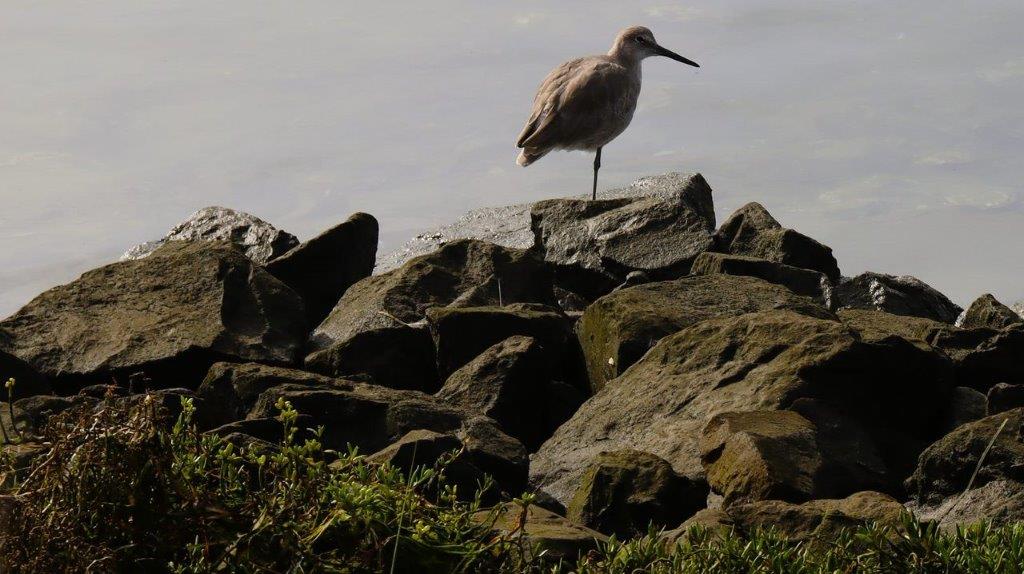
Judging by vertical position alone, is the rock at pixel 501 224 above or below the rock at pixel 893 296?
above

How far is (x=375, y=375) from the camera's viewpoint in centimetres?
691

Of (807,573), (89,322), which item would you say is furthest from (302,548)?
(89,322)

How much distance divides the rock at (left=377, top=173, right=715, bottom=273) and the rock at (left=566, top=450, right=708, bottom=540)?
4.31 metres

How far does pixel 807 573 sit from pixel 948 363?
2.71 metres

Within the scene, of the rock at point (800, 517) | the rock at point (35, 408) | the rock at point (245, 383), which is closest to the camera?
the rock at point (800, 517)

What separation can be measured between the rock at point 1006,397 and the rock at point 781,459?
78cm

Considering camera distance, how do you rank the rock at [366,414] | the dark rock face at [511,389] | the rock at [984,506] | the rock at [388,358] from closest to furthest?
the rock at [984,506] < the rock at [366,414] < the dark rock face at [511,389] < the rock at [388,358]

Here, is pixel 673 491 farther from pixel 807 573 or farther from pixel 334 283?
pixel 334 283

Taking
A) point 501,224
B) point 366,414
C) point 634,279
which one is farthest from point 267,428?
point 501,224

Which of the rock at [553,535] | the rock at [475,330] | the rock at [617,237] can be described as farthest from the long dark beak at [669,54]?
the rock at [553,535]

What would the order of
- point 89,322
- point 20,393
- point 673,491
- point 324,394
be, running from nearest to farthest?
point 673,491 < point 324,394 < point 20,393 < point 89,322

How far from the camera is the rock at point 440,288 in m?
7.32

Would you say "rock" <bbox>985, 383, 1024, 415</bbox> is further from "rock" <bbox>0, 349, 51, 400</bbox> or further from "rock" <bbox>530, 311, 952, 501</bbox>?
"rock" <bbox>0, 349, 51, 400</bbox>

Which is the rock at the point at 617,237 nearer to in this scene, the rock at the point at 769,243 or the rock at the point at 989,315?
the rock at the point at 769,243
